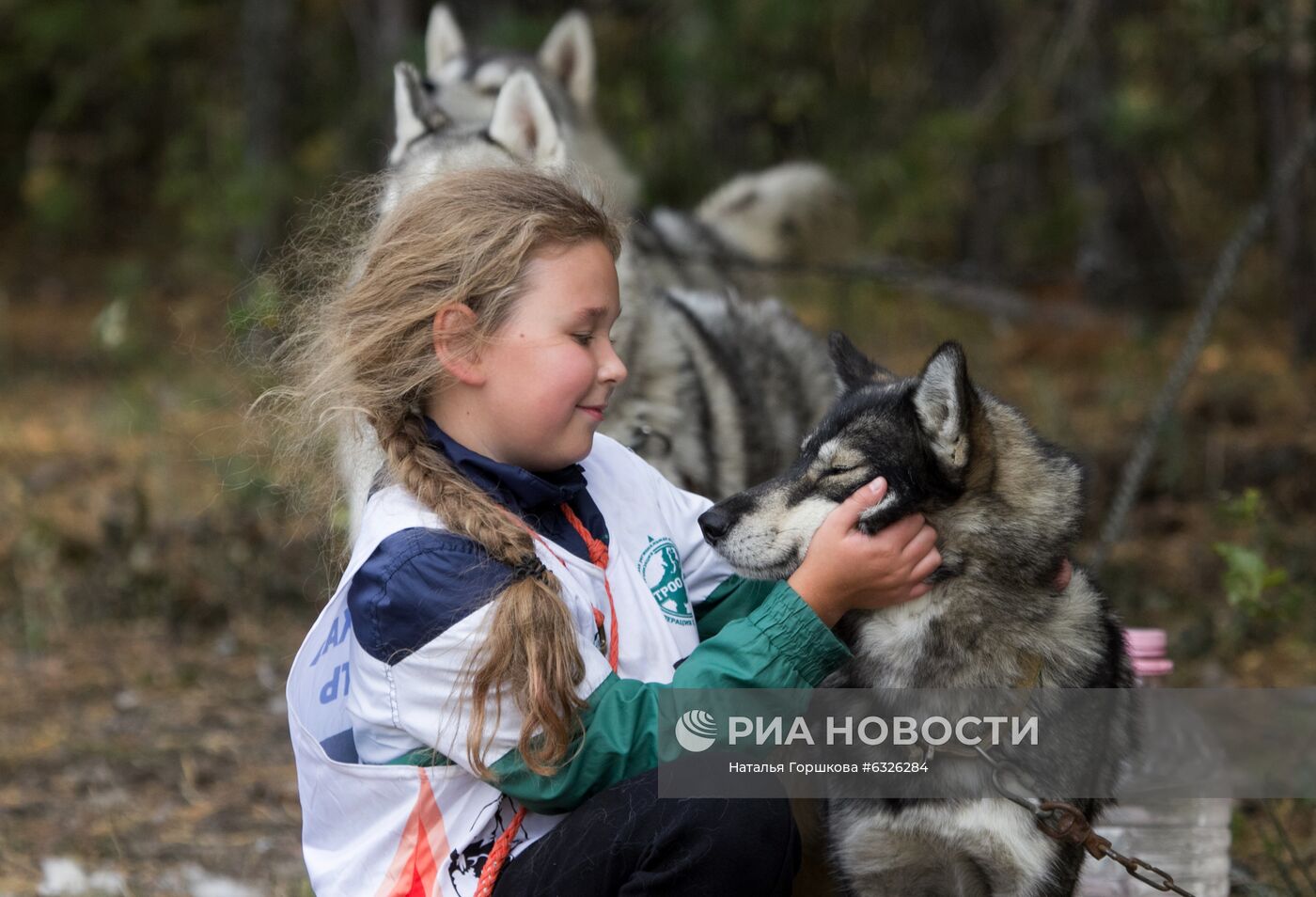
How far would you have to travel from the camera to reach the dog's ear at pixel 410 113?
396 cm

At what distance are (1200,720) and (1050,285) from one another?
6.09 meters

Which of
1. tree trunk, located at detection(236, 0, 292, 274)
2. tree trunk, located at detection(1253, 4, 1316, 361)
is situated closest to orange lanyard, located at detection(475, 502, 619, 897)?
tree trunk, located at detection(1253, 4, 1316, 361)

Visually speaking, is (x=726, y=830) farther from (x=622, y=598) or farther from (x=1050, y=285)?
(x=1050, y=285)

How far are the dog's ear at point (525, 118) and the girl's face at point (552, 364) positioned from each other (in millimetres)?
1567

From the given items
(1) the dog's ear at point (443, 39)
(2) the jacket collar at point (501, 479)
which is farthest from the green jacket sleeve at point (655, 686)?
(1) the dog's ear at point (443, 39)

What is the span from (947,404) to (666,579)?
579mm

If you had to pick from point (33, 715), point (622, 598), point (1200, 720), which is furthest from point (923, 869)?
point (33, 715)

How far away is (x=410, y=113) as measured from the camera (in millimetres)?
3988

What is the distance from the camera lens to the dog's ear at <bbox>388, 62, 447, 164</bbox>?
396 centimetres

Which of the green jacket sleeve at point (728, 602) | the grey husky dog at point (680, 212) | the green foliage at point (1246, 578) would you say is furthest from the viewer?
the grey husky dog at point (680, 212)

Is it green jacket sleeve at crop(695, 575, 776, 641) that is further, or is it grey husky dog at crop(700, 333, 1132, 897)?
green jacket sleeve at crop(695, 575, 776, 641)

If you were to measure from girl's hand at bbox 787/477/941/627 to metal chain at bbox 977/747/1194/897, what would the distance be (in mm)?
316

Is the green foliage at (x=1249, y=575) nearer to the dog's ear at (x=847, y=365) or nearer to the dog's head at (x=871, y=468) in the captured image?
the dog's ear at (x=847, y=365)

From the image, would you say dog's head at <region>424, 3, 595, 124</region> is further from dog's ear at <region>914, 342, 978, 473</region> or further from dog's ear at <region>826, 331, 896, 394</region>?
dog's ear at <region>914, 342, 978, 473</region>
